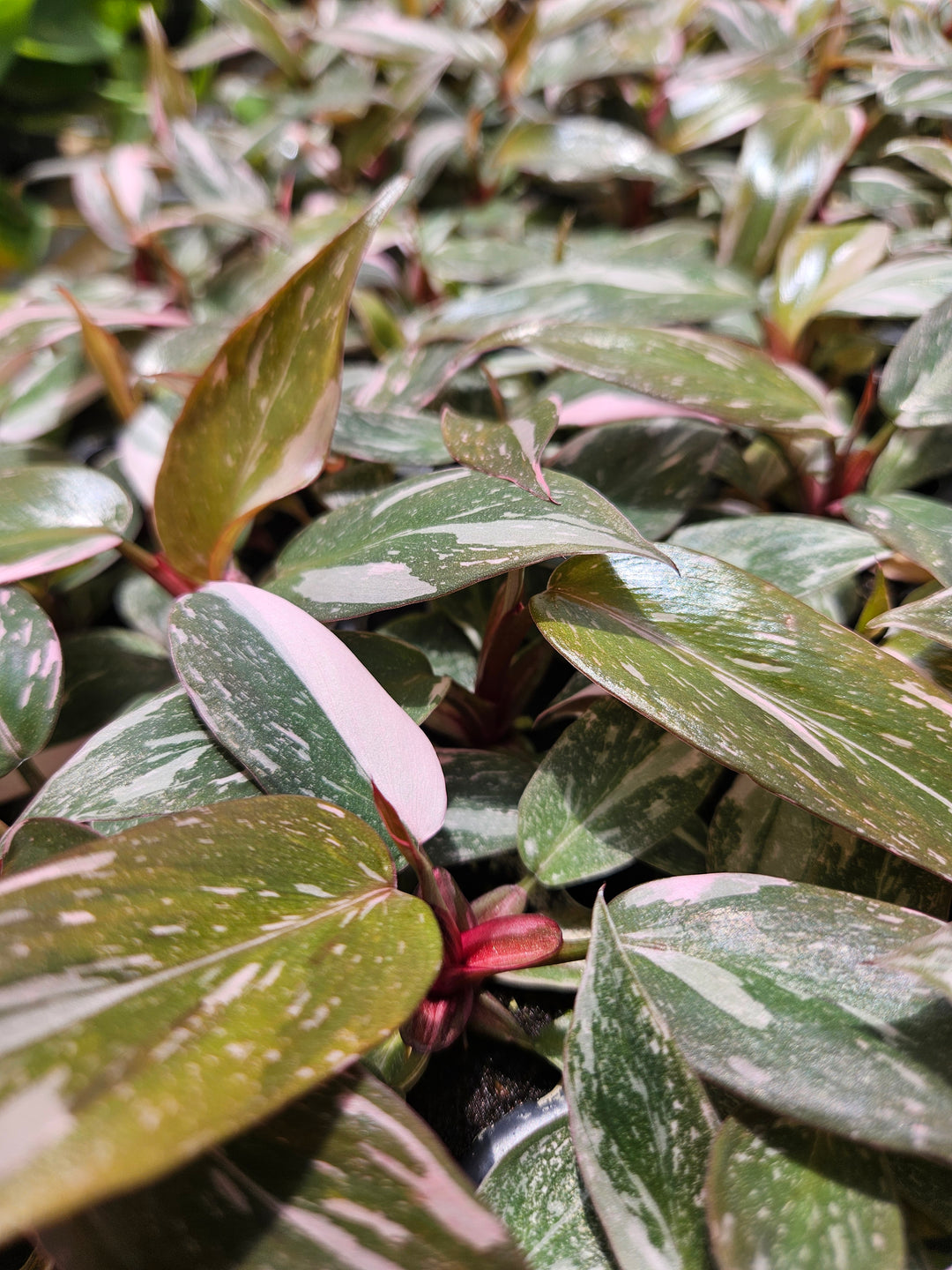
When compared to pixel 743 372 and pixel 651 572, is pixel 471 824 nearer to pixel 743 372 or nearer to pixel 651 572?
pixel 651 572

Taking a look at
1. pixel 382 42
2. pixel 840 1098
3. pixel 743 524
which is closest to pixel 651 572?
pixel 743 524

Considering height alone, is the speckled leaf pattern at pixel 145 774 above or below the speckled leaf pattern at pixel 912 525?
below

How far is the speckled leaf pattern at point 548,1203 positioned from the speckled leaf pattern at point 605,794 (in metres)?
0.12

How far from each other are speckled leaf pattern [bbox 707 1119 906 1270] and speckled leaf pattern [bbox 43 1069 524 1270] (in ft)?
0.29

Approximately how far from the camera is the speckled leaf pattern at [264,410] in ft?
1.41

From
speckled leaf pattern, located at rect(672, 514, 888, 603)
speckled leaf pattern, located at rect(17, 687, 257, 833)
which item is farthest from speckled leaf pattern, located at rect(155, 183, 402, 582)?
speckled leaf pattern, located at rect(672, 514, 888, 603)

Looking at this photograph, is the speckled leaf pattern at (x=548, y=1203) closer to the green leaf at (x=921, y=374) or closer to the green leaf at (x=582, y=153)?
the green leaf at (x=921, y=374)

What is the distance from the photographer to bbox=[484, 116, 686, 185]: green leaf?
32.3 inches

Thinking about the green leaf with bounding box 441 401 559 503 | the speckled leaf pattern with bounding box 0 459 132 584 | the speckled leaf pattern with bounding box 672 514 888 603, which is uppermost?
the green leaf with bounding box 441 401 559 503

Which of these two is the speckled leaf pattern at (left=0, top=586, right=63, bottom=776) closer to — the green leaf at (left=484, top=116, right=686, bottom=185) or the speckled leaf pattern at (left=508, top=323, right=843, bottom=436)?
the speckled leaf pattern at (left=508, top=323, right=843, bottom=436)

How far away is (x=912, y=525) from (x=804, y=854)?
22cm

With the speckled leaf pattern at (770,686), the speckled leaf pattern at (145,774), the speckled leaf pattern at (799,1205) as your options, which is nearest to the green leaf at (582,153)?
the speckled leaf pattern at (770,686)

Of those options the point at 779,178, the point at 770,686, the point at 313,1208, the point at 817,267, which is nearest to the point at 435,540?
the point at 770,686

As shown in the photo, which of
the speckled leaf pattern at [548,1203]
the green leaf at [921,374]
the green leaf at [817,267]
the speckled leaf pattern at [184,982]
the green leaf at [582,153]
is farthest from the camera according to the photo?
the green leaf at [582,153]
